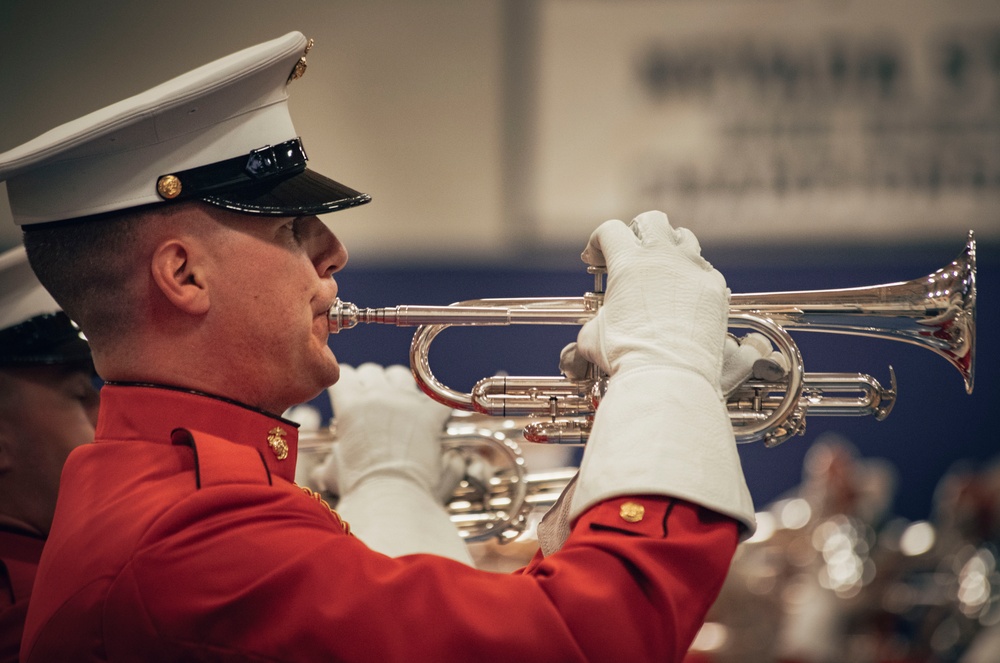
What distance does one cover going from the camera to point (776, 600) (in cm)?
361

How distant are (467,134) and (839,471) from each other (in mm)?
2175

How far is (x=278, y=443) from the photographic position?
55.6 inches

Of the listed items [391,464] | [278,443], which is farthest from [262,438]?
[391,464]

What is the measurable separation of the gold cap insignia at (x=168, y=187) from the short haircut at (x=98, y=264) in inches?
1.5

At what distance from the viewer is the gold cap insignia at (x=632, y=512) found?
118 centimetres

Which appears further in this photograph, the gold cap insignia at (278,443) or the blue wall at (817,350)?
the blue wall at (817,350)

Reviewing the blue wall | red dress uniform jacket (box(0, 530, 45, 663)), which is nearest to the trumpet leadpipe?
red dress uniform jacket (box(0, 530, 45, 663))

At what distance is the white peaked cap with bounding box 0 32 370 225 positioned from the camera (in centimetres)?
135

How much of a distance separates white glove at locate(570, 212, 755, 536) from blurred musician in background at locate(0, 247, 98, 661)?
1129 millimetres

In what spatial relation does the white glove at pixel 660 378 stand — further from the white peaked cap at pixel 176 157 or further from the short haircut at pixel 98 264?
the short haircut at pixel 98 264

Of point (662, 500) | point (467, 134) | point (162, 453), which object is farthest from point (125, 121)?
point (467, 134)

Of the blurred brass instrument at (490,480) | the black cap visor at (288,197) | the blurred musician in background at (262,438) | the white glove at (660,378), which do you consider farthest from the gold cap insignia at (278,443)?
the blurred brass instrument at (490,480)

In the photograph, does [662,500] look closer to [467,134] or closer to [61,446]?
[61,446]

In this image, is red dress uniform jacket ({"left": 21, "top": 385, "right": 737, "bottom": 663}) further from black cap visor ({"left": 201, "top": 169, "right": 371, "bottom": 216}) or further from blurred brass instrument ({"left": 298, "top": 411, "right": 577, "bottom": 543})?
blurred brass instrument ({"left": 298, "top": 411, "right": 577, "bottom": 543})
